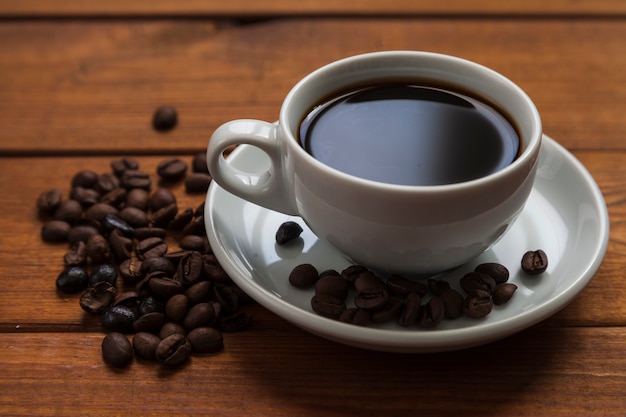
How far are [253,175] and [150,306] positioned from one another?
0.25 metres

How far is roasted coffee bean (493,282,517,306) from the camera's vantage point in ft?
3.48

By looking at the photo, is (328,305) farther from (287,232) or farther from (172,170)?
(172,170)

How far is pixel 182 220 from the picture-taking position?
1.31 metres

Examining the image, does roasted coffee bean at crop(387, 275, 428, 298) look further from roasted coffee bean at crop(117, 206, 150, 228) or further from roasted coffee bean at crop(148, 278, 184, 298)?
roasted coffee bean at crop(117, 206, 150, 228)

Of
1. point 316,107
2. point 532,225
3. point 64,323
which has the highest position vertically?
point 316,107

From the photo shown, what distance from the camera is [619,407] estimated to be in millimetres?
1000

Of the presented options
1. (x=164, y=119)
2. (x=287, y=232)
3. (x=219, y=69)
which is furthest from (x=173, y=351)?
(x=219, y=69)

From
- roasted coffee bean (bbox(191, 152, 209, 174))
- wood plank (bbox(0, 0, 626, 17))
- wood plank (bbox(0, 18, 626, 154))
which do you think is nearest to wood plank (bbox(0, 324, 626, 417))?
roasted coffee bean (bbox(191, 152, 209, 174))

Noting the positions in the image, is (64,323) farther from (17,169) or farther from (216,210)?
(17,169)

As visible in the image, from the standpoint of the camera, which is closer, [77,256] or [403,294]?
[403,294]

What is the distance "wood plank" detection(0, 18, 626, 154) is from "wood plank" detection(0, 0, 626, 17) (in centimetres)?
4

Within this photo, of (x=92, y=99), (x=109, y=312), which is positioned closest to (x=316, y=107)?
(x=109, y=312)

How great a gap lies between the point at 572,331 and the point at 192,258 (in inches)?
22.6

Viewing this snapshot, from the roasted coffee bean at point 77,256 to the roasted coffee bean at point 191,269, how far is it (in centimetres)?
18
